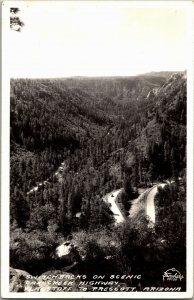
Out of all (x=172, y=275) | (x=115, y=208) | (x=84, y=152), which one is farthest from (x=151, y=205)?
(x=84, y=152)

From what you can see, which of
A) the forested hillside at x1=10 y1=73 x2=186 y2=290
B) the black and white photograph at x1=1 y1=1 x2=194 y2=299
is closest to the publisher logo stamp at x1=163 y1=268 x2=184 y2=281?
the black and white photograph at x1=1 y1=1 x2=194 y2=299

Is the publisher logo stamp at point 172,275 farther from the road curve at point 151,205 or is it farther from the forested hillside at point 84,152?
the road curve at point 151,205

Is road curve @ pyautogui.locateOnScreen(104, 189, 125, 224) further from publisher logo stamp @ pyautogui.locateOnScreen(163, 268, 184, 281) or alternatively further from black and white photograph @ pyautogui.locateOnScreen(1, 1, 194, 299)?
publisher logo stamp @ pyautogui.locateOnScreen(163, 268, 184, 281)

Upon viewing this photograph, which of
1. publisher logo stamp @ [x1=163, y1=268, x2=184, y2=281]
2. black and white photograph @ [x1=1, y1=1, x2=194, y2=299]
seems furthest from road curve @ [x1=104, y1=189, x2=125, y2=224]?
publisher logo stamp @ [x1=163, y1=268, x2=184, y2=281]

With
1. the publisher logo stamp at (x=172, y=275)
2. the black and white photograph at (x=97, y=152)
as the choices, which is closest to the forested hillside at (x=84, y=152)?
the black and white photograph at (x=97, y=152)

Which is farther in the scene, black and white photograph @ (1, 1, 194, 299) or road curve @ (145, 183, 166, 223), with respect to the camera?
road curve @ (145, 183, 166, 223)

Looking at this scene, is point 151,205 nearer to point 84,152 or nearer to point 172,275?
point 172,275

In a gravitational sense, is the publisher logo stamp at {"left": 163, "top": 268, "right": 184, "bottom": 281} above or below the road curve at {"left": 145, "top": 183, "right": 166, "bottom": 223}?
below

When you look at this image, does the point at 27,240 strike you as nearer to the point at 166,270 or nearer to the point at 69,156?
the point at 69,156
